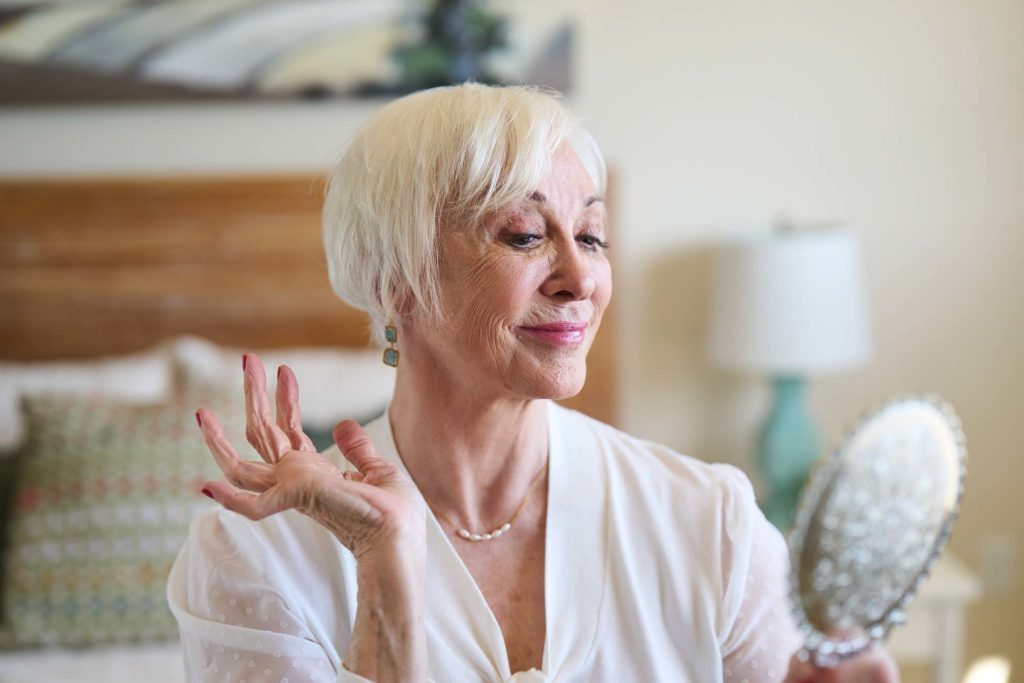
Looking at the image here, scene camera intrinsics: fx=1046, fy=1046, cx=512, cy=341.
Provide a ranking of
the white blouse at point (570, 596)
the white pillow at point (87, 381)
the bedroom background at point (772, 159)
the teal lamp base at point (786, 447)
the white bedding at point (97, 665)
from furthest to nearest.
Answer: the bedroom background at point (772, 159) → the teal lamp base at point (786, 447) → the white pillow at point (87, 381) → the white bedding at point (97, 665) → the white blouse at point (570, 596)

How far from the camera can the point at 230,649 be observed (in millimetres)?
1122

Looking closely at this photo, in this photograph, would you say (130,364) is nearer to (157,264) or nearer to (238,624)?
(157,264)

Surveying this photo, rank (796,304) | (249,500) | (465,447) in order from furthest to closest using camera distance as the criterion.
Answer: (796,304) < (465,447) < (249,500)

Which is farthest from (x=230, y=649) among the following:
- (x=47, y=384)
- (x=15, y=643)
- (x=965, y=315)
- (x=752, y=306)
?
(x=965, y=315)

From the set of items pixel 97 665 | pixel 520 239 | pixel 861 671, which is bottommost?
pixel 97 665

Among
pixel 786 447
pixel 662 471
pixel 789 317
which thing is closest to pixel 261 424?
pixel 662 471

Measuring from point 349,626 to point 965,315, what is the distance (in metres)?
2.32

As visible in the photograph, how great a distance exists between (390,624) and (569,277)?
42 cm

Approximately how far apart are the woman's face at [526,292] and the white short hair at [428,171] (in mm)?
20

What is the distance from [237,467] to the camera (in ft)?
3.11

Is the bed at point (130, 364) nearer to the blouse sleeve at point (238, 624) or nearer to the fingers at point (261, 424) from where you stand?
the blouse sleeve at point (238, 624)

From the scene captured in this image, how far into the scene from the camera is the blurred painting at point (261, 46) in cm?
271

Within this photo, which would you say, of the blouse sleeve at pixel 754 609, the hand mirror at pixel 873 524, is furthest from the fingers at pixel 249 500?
the blouse sleeve at pixel 754 609

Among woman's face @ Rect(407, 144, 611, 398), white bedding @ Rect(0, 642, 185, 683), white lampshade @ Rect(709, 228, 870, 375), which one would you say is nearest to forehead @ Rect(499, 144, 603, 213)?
woman's face @ Rect(407, 144, 611, 398)
